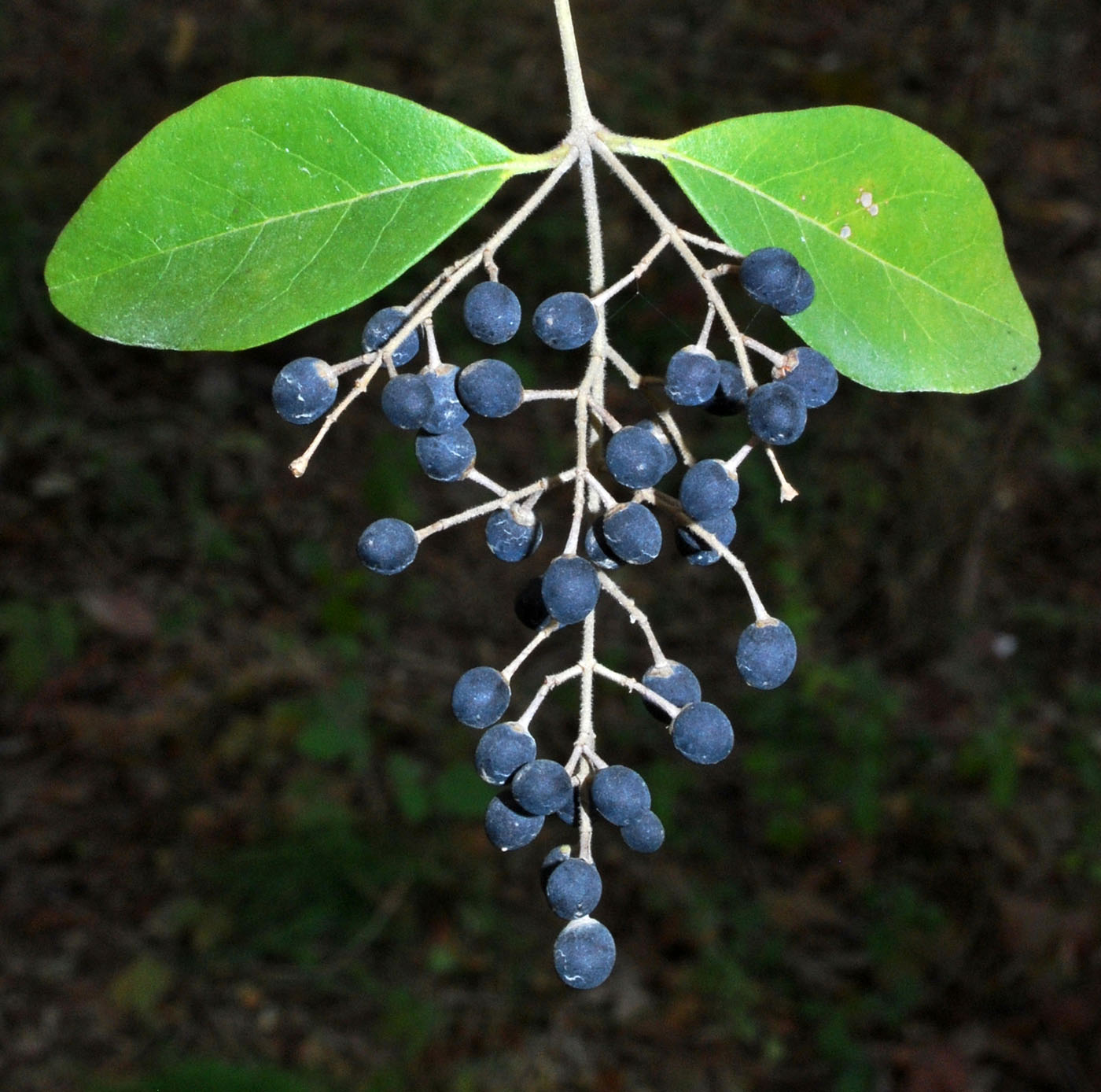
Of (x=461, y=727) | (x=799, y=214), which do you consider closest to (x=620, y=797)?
(x=799, y=214)

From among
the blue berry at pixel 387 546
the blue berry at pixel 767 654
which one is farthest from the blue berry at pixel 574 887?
the blue berry at pixel 387 546

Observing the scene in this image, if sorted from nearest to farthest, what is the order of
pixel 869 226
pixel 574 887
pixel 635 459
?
pixel 635 459
pixel 574 887
pixel 869 226

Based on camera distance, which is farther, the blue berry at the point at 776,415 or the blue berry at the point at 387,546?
the blue berry at the point at 387,546

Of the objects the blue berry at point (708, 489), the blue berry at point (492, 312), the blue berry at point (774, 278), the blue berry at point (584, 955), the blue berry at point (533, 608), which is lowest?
the blue berry at point (584, 955)

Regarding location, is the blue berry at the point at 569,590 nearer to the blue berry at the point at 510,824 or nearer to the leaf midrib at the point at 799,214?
the blue berry at the point at 510,824

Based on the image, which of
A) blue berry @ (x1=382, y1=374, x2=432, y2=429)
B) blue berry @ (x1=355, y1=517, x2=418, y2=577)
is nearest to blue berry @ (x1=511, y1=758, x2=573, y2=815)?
blue berry @ (x1=355, y1=517, x2=418, y2=577)

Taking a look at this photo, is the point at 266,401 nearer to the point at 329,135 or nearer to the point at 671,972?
the point at 671,972

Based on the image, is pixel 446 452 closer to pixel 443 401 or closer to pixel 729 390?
pixel 443 401
